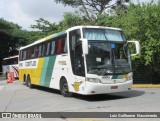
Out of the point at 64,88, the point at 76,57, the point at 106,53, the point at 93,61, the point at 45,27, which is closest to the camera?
the point at 93,61

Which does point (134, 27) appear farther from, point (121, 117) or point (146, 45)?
point (121, 117)

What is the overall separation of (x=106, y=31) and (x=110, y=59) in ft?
4.91

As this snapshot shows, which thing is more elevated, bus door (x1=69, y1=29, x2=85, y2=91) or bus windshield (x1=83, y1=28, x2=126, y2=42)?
bus windshield (x1=83, y1=28, x2=126, y2=42)

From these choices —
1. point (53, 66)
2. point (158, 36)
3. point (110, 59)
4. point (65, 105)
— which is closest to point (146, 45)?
point (158, 36)

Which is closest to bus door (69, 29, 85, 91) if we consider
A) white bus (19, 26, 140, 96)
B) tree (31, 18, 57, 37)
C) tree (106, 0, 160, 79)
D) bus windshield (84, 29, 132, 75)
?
white bus (19, 26, 140, 96)

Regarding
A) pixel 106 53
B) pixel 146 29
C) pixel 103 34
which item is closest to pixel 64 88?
pixel 106 53

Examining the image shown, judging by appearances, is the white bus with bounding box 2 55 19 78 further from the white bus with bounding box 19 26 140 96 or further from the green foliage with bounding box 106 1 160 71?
the white bus with bounding box 19 26 140 96

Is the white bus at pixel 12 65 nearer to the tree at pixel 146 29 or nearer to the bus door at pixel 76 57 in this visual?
the tree at pixel 146 29

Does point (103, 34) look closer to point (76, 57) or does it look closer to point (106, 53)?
point (106, 53)

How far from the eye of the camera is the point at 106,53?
15.3 metres

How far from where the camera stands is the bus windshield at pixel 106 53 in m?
15.0

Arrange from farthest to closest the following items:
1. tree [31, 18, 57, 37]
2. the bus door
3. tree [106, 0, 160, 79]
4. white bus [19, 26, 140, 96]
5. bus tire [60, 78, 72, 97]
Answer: tree [31, 18, 57, 37]
tree [106, 0, 160, 79]
bus tire [60, 78, 72, 97]
the bus door
white bus [19, 26, 140, 96]

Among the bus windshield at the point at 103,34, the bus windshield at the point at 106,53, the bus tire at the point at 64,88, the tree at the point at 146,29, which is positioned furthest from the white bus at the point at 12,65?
the bus windshield at the point at 106,53

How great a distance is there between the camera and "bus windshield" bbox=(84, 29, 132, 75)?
14992 millimetres
